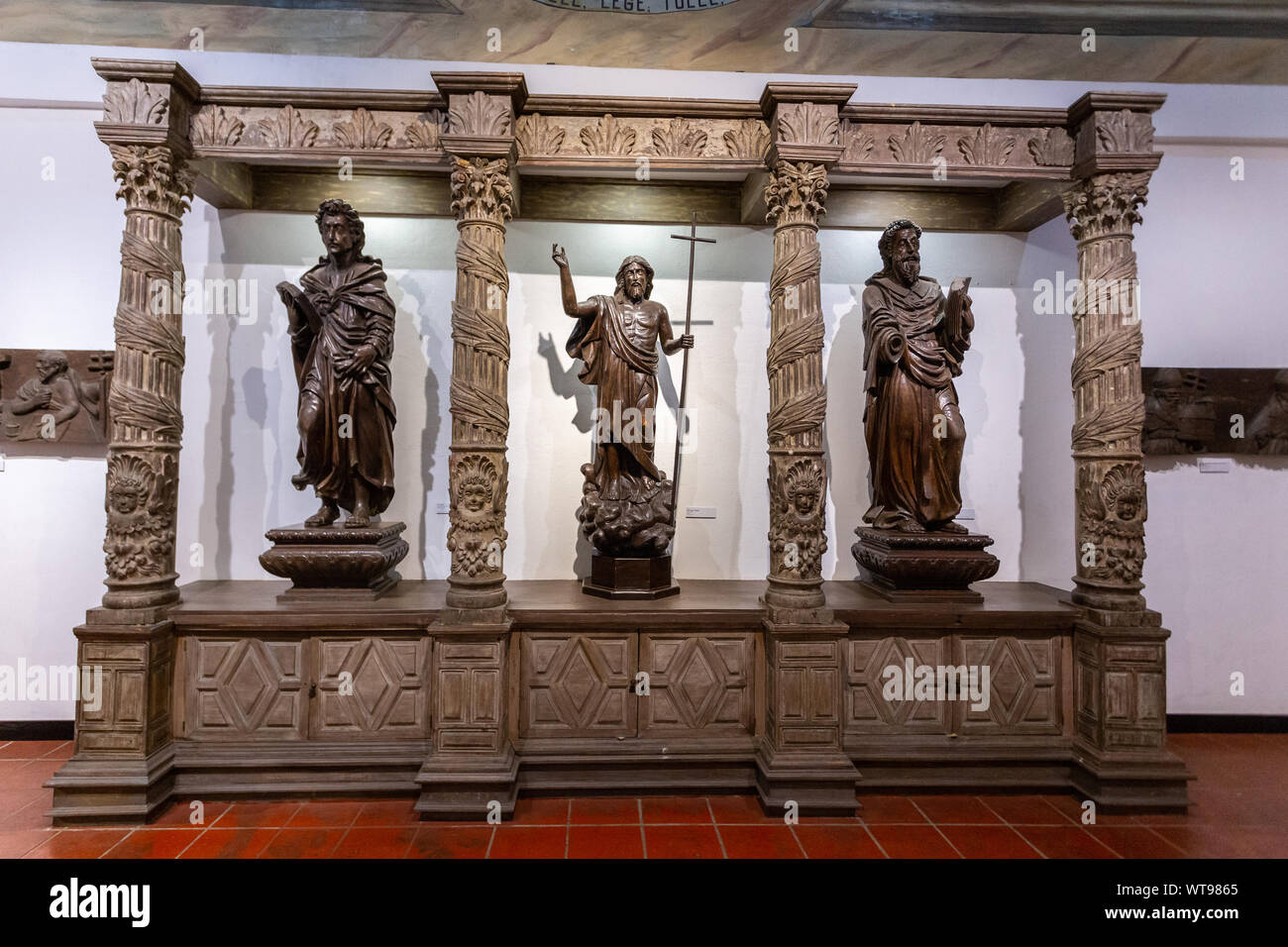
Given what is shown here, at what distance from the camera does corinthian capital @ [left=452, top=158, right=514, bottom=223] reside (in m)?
3.69

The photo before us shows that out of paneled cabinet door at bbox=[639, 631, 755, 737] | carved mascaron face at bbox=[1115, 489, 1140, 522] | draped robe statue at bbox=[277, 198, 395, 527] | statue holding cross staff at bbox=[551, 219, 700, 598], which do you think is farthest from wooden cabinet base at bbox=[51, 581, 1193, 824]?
draped robe statue at bbox=[277, 198, 395, 527]

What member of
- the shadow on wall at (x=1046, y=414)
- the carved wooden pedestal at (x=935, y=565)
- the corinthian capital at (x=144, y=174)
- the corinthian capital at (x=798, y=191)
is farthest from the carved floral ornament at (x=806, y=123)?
the corinthian capital at (x=144, y=174)

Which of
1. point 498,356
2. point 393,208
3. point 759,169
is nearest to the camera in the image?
point 498,356

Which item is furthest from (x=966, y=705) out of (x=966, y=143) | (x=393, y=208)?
(x=393, y=208)

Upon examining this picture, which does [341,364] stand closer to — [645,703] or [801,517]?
[645,703]

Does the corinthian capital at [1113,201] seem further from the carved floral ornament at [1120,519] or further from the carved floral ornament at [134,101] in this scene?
the carved floral ornament at [134,101]

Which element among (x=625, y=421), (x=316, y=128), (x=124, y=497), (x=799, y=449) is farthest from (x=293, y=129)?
(x=799, y=449)

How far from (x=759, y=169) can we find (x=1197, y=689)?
453cm

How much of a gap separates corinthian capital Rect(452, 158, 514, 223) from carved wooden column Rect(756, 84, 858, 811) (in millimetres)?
1462

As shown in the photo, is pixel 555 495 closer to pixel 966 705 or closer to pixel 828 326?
pixel 828 326

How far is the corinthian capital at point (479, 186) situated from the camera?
3.69 meters

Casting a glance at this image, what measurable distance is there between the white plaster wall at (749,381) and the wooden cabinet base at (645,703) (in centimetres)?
97

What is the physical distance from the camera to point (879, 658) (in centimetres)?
388

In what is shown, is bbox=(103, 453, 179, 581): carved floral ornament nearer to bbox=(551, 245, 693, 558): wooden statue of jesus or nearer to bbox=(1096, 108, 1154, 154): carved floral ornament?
bbox=(551, 245, 693, 558): wooden statue of jesus
